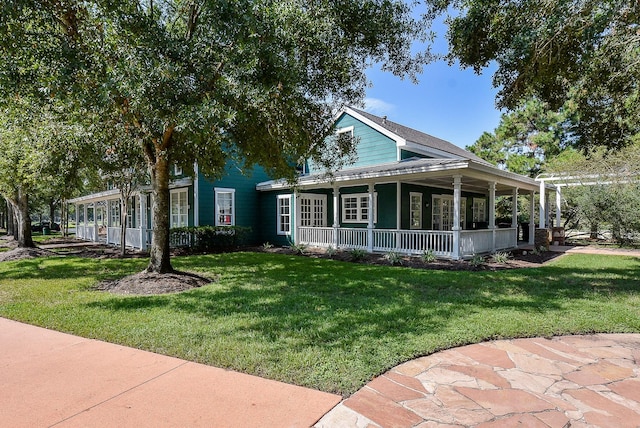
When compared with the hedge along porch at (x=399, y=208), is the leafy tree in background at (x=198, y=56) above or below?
above

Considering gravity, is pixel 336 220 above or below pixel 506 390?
above

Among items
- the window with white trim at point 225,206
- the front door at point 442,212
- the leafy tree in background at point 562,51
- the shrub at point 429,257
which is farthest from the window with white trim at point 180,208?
the leafy tree in background at point 562,51

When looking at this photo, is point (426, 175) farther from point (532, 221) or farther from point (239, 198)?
point (239, 198)

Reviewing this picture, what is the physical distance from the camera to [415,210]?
1498cm

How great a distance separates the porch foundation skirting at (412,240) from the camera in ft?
36.6

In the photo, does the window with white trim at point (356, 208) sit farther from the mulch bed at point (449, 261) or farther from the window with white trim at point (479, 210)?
the window with white trim at point (479, 210)

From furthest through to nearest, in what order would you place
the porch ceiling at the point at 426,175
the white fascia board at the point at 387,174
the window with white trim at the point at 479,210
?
the window with white trim at the point at 479,210 < the porch ceiling at the point at 426,175 < the white fascia board at the point at 387,174

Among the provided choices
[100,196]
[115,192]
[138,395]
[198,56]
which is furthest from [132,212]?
[138,395]

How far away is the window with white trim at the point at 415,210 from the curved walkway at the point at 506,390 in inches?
421

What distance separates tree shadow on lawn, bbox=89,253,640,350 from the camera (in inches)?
176

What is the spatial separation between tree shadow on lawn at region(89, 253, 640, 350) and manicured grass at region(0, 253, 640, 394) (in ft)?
0.07

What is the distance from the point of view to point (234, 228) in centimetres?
1530

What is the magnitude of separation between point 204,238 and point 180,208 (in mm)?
3258

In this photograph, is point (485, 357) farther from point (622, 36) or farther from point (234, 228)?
point (234, 228)
